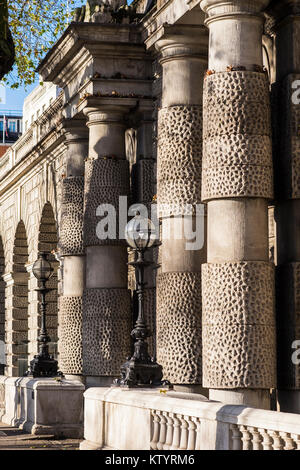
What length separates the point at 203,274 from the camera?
642 inches

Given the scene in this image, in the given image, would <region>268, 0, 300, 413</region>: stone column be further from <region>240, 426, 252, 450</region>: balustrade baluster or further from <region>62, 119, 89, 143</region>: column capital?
<region>62, 119, 89, 143</region>: column capital

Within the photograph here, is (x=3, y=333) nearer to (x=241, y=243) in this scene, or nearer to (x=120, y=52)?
(x=120, y=52)

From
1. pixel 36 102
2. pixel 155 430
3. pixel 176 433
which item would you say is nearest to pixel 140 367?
pixel 155 430

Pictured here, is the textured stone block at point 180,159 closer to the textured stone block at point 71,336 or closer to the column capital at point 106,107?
the column capital at point 106,107

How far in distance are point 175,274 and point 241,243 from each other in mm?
2652

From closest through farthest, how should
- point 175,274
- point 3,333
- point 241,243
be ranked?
point 241,243, point 175,274, point 3,333

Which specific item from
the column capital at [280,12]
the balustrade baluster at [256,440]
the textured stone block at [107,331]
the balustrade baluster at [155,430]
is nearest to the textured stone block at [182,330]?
the textured stone block at [107,331]

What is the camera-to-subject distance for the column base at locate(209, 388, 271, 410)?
Result: 15.7 meters

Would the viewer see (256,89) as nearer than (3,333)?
Yes

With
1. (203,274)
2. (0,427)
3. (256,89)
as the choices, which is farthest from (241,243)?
(0,427)

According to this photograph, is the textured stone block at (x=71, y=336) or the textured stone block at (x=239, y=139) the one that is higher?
the textured stone block at (x=239, y=139)

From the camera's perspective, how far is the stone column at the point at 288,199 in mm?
16031

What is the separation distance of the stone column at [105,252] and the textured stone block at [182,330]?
121 inches

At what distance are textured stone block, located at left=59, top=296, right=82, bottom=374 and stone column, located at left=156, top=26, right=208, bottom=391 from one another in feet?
15.9
